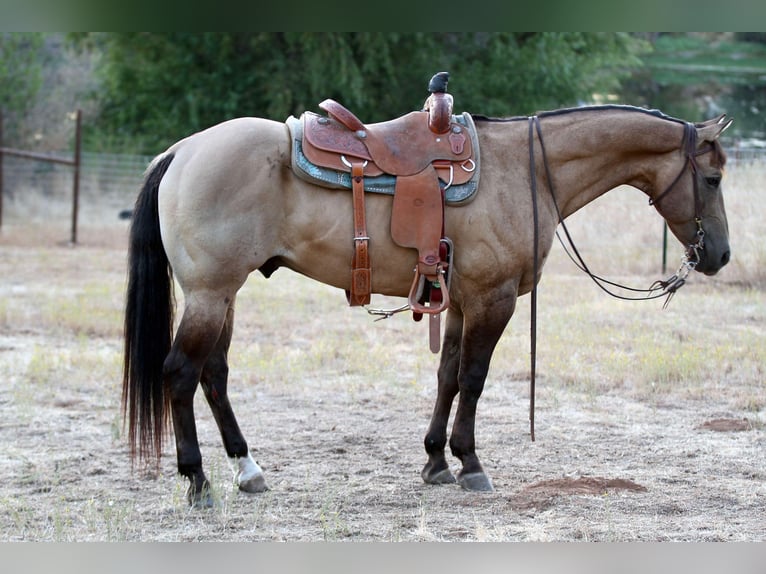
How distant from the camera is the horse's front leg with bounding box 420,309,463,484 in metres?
4.95

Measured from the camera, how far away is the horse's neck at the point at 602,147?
4.73 meters

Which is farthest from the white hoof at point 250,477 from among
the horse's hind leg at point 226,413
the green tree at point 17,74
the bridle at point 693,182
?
Answer: the green tree at point 17,74

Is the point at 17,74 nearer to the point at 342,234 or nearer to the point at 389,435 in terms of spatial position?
the point at 389,435

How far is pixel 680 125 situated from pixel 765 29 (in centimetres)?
193

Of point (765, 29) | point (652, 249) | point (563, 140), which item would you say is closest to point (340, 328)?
point (563, 140)

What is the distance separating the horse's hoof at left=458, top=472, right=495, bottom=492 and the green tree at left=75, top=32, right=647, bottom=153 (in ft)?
51.9

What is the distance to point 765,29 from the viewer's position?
2832 millimetres

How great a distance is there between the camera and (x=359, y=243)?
443cm

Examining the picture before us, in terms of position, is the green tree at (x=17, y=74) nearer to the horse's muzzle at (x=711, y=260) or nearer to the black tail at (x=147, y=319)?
the black tail at (x=147, y=319)

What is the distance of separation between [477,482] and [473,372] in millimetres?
579

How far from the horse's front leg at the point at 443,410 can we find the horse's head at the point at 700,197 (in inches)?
48.6

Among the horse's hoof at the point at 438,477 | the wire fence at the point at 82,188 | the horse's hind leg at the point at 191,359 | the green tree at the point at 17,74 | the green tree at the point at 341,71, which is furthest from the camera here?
the green tree at the point at 17,74

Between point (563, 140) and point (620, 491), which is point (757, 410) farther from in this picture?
point (563, 140)

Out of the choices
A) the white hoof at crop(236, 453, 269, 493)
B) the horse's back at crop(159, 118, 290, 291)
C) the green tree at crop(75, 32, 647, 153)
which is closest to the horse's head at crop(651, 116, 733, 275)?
the horse's back at crop(159, 118, 290, 291)
